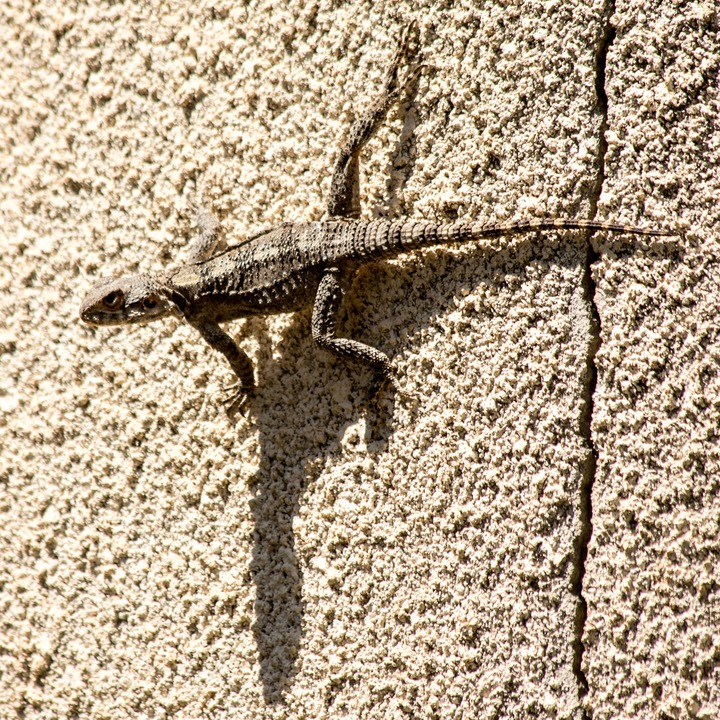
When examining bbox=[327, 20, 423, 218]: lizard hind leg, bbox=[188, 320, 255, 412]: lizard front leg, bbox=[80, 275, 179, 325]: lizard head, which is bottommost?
bbox=[188, 320, 255, 412]: lizard front leg

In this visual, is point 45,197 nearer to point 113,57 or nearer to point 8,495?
point 113,57

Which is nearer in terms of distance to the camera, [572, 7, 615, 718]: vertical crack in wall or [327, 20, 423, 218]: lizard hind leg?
[572, 7, 615, 718]: vertical crack in wall

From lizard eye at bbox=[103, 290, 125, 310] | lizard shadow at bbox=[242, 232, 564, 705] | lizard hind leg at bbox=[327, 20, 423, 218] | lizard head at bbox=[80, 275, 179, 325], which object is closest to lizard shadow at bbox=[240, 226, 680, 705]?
lizard shadow at bbox=[242, 232, 564, 705]

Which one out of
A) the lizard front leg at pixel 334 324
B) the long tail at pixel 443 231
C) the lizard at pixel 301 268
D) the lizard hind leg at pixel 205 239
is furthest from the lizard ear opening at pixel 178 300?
the long tail at pixel 443 231

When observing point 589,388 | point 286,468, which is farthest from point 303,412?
point 589,388

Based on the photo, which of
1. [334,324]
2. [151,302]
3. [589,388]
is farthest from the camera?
[151,302]

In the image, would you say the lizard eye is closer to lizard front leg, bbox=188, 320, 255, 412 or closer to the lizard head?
the lizard head

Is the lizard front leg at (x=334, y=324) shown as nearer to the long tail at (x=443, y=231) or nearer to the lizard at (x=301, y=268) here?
the lizard at (x=301, y=268)

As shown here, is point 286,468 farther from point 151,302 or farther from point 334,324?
point 151,302
